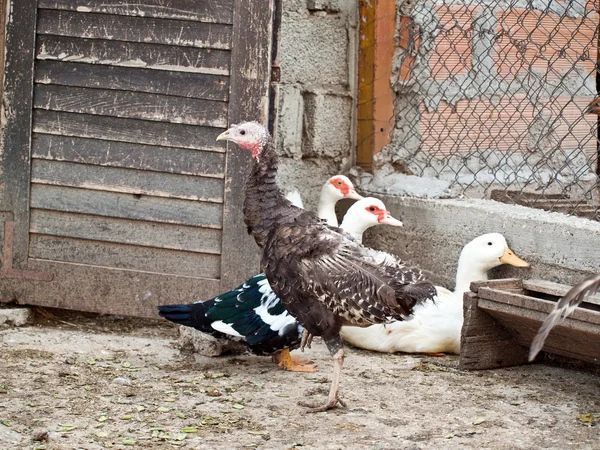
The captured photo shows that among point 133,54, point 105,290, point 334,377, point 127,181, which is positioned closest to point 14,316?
point 105,290

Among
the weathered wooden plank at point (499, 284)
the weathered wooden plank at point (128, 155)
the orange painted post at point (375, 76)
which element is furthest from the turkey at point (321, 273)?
the orange painted post at point (375, 76)

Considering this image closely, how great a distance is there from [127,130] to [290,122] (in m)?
1.06

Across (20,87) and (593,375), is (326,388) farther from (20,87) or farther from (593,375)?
(20,87)

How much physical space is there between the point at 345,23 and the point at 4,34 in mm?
2026

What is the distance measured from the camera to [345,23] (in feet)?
19.1

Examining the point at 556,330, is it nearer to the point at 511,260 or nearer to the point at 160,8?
the point at 511,260

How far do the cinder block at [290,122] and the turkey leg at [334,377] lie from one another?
1.91 m

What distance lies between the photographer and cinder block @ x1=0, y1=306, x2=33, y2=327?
5266 millimetres

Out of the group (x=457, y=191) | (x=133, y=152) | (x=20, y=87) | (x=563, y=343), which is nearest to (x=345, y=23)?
(x=457, y=191)

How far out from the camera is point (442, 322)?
16.2 feet

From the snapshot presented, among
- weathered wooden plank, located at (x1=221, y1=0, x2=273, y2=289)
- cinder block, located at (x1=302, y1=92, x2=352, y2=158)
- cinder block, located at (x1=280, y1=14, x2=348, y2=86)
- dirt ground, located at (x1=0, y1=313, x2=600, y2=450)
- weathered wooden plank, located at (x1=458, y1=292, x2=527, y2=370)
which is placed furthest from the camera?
cinder block, located at (x1=302, y1=92, x2=352, y2=158)

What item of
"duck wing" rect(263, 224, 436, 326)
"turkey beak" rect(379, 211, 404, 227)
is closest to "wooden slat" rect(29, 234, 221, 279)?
"turkey beak" rect(379, 211, 404, 227)

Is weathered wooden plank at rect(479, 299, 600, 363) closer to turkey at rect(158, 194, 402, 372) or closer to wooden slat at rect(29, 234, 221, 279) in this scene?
turkey at rect(158, 194, 402, 372)

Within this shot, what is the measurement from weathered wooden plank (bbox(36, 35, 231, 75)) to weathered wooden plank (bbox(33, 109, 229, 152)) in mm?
306
